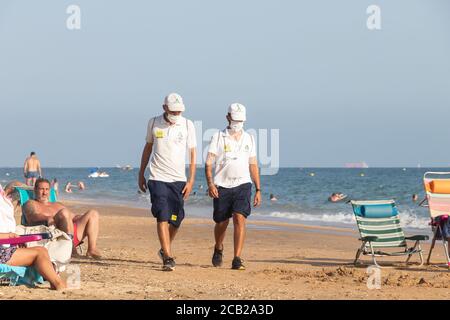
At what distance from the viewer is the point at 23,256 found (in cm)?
719

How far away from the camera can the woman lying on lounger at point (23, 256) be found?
7.13 meters

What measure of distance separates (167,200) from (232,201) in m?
0.76

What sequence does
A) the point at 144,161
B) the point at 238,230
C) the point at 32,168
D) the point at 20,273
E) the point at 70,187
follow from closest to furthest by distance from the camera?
the point at 20,273
the point at 144,161
the point at 238,230
the point at 32,168
the point at 70,187

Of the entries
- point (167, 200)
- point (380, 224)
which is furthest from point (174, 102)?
point (380, 224)

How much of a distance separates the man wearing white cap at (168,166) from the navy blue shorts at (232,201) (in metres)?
0.46

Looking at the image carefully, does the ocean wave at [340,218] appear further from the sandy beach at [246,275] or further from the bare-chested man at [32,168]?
the sandy beach at [246,275]

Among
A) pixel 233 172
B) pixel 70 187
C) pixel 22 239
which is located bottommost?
pixel 70 187

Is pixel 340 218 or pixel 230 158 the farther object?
pixel 340 218

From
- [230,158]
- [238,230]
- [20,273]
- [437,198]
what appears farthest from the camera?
[437,198]

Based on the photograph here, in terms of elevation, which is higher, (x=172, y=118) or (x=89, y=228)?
(x=172, y=118)

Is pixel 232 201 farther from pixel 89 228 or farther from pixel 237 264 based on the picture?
pixel 89 228

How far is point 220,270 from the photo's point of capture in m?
9.48

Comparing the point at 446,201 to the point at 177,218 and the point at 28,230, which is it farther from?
the point at 28,230
